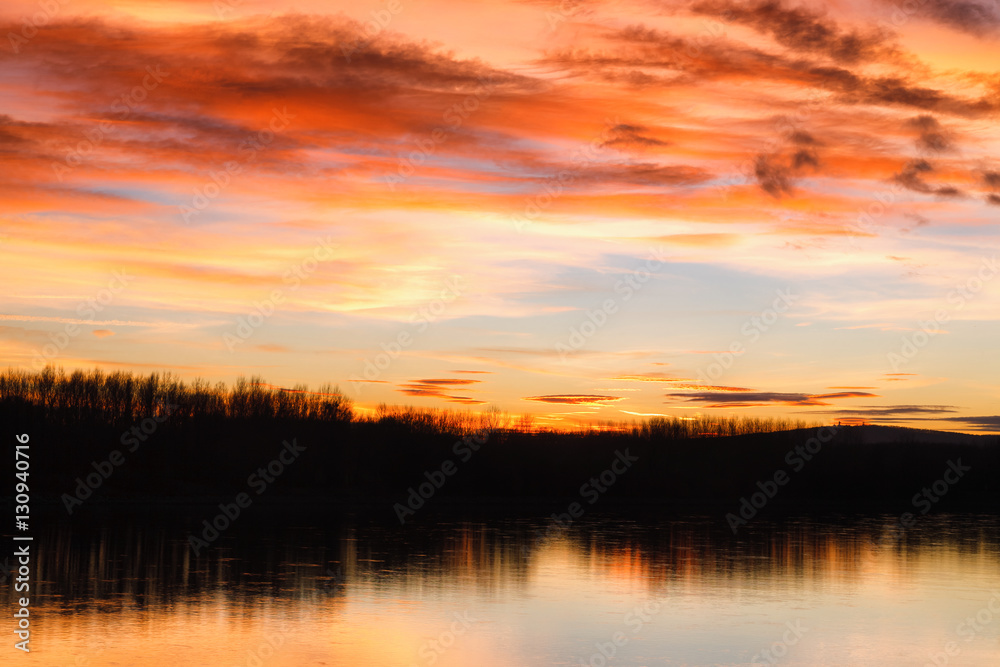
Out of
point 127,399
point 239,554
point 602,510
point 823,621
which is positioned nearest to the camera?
point 823,621

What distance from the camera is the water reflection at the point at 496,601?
1585 centimetres

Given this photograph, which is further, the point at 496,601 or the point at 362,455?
the point at 362,455

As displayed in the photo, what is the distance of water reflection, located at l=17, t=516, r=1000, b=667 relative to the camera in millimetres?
15852

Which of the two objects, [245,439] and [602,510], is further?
[245,439]

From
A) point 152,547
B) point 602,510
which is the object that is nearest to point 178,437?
point 602,510

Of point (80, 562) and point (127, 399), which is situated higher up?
point (127, 399)

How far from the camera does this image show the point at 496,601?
21406 millimetres

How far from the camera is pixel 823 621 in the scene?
19.8 m

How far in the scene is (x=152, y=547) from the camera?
1225 inches

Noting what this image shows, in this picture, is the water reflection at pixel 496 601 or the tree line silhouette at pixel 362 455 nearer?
the water reflection at pixel 496 601

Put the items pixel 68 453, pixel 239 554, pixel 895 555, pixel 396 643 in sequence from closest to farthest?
pixel 396 643 < pixel 239 554 < pixel 895 555 < pixel 68 453

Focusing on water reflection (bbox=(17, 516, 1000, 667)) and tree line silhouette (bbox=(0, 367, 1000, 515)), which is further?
tree line silhouette (bbox=(0, 367, 1000, 515))

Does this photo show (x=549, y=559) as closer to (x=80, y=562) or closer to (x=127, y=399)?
(x=80, y=562)

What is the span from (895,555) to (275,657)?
2722 centimetres
